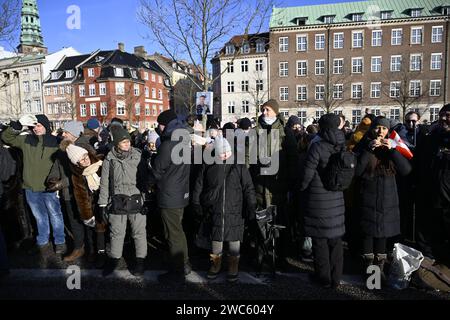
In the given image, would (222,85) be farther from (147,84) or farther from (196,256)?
(196,256)

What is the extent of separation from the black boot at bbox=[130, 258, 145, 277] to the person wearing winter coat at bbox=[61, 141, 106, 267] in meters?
0.66

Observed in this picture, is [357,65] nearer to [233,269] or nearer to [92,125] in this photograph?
[92,125]

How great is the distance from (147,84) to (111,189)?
55.0 meters

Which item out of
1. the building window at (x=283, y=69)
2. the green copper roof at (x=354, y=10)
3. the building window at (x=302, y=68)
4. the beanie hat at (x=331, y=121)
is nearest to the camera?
the beanie hat at (x=331, y=121)

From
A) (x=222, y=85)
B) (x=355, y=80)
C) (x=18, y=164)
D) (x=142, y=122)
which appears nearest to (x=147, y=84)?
(x=142, y=122)

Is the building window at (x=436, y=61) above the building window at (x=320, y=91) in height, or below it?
above

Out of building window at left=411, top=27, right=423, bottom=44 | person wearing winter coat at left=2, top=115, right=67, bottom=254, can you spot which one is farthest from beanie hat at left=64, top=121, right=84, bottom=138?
building window at left=411, top=27, right=423, bottom=44

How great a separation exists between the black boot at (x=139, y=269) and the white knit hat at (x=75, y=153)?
66.0 inches

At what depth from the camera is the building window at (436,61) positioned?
40.4 meters

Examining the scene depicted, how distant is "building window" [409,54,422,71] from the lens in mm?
41000

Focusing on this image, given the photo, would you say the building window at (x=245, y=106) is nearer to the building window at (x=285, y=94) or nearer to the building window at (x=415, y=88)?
the building window at (x=285, y=94)

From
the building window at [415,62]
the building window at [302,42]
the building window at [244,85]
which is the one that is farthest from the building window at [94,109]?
the building window at [415,62]

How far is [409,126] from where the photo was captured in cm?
612

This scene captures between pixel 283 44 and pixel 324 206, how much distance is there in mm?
44306
